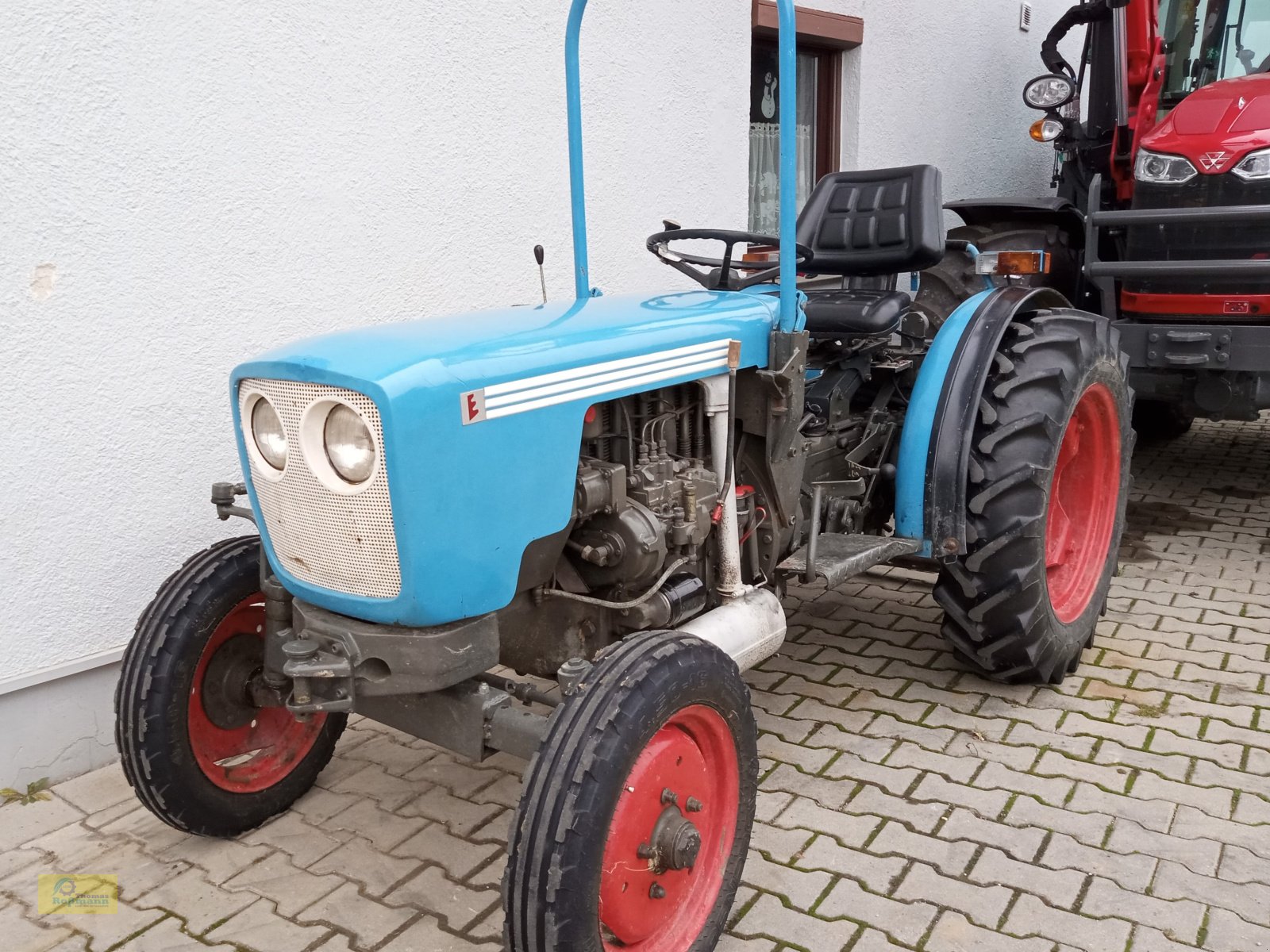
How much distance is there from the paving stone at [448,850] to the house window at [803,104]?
3874 mm

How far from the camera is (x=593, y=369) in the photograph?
2152 millimetres

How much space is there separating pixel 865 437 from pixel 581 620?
1337mm

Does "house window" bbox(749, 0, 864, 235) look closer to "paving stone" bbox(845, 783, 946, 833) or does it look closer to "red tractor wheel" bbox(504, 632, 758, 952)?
"paving stone" bbox(845, 783, 946, 833)

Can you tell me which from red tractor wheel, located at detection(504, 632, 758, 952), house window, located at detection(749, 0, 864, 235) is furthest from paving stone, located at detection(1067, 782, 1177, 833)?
house window, located at detection(749, 0, 864, 235)

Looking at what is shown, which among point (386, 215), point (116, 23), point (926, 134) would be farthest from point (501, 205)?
point (926, 134)

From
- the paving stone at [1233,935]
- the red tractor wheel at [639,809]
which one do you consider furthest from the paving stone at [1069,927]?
the red tractor wheel at [639,809]

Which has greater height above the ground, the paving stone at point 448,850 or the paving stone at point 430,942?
the paving stone at point 430,942

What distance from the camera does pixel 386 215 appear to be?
3.63 m

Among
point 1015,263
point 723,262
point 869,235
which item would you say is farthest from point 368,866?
point 1015,263

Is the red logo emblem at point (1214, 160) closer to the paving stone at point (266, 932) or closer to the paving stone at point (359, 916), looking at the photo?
the paving stone at point (359, 916)

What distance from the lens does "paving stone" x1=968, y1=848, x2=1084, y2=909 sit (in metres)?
2.33

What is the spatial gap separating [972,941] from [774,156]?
467 centimetres

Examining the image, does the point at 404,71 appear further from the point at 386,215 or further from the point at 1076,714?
the point at 1076,714

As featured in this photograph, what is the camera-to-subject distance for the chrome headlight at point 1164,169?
4543mm
